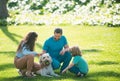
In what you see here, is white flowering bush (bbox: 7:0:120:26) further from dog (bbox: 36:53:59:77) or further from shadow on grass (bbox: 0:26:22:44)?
dog (bbox: 36:53:59:77)

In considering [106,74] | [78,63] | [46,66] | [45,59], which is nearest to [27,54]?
[45,59]

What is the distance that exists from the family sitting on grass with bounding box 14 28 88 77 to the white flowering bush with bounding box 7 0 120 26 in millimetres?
10568

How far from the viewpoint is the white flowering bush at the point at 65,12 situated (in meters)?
22.6

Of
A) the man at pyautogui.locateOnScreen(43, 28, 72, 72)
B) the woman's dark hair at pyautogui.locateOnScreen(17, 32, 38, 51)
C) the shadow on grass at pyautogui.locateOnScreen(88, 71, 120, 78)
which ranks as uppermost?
the woman's dark hair at pyautogui.locateOnScreen(17, 32, 38, 51)

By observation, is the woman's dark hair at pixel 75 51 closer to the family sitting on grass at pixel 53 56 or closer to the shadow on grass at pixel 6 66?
the family sitting on grass at pixel 53 56

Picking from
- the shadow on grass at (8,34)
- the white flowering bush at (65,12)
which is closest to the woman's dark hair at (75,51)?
the shadow on grass at (8,34)

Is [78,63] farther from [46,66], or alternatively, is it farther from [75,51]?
[46,66]

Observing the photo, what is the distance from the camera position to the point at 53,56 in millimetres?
11227

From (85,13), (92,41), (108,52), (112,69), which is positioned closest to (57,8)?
(85,13)

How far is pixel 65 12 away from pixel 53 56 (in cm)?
1566

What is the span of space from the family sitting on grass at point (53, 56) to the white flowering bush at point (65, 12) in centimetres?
1057

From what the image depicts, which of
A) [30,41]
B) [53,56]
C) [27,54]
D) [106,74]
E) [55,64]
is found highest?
[30,41]

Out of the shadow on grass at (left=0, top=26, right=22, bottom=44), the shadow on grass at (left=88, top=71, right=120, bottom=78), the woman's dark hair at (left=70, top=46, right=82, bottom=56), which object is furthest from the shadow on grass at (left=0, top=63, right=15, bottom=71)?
the shadow on grass at (left=0, top=26, right=22, bottom=44)

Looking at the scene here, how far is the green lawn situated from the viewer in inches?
421
